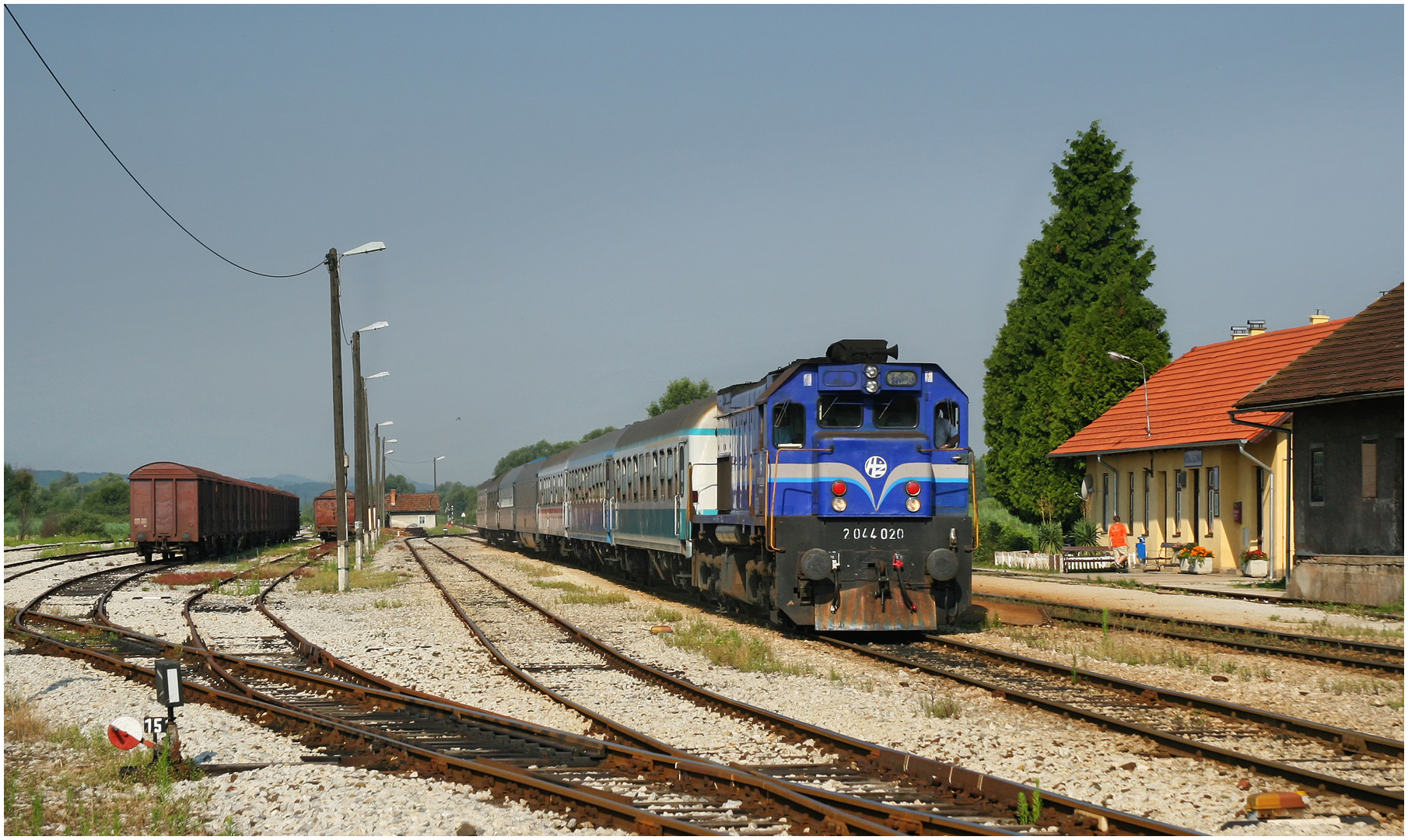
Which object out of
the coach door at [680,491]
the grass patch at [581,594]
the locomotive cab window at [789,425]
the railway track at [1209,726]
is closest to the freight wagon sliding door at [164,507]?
the grass patch at [581,594]

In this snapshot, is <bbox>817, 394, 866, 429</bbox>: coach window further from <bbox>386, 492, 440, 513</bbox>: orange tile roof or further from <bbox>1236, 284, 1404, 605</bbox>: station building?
<bbox>386, 492, 440, 513</bbox>: orange tile roof

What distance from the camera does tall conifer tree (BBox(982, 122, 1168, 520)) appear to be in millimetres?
39312

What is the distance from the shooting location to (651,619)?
1895 centimetres

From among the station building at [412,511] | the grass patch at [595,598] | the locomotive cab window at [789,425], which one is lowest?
the station building at [412,511]

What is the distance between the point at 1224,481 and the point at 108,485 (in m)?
110

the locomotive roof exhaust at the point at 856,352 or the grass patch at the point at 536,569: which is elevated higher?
the locomotive roof exhaust at the point at 856,352

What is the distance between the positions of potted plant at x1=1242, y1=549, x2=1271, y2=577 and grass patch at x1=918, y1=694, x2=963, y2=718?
1965 centimetres

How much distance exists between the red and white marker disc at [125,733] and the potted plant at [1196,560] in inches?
1055

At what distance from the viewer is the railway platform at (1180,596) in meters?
17.8

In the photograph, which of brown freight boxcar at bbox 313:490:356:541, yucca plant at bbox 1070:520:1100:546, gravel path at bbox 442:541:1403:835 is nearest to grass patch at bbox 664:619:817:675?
gravel path at bbox 442:541:1403:835

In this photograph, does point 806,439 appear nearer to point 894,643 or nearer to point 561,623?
point 894,643

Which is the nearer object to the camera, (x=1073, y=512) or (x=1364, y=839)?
(x=1364, y=839)

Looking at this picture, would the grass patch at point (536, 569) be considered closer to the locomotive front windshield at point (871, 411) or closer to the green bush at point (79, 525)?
the locomotive front windshield at point (871, 411)

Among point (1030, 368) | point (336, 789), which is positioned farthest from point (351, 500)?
point (336, 789)
